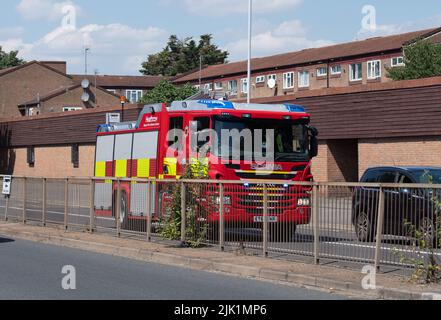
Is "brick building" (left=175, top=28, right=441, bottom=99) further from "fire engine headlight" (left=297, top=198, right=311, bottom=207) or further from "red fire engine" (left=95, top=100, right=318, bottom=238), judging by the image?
"fire engine headlight" (left=297, top=198, right=311, bottom=207)

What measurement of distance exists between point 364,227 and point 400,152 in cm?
2051

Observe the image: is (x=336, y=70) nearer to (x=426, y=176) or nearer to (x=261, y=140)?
(x=261, y=140)

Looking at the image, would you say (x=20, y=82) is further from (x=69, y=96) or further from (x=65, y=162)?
(x=65, y=162)

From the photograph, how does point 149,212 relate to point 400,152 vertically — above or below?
below

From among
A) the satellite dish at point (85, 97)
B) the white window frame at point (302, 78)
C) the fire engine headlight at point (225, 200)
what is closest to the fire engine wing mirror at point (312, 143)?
the fire engine headlight at point (225, 200)

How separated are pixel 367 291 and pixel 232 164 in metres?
7.40

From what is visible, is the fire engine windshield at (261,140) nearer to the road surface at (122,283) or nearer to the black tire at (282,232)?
the black tire at (282,232)

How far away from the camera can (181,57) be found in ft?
380

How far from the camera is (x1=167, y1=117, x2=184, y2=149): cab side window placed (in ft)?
62.1

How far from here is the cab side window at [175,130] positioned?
18.9 m

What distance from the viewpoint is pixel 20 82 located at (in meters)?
A: 81.2

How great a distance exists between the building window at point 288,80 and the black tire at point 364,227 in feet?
191

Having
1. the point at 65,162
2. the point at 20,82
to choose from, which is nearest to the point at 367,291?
the point at 65,162

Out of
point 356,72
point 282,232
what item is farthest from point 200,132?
point 356,72
